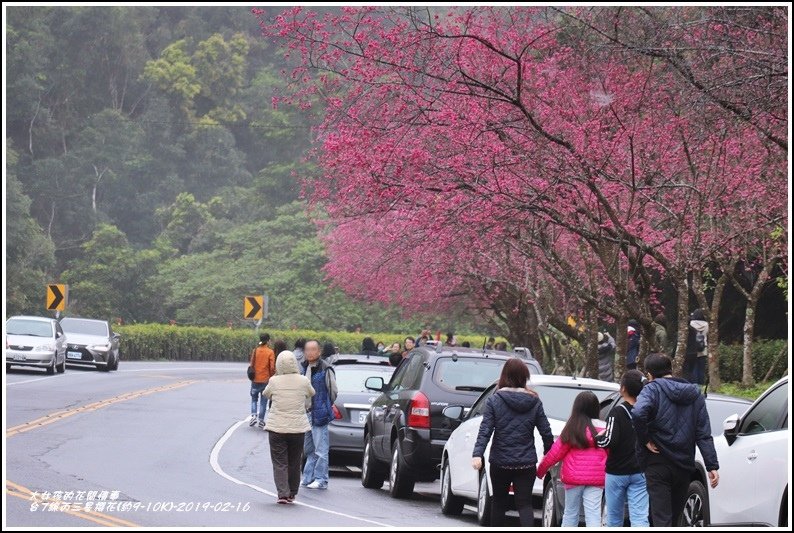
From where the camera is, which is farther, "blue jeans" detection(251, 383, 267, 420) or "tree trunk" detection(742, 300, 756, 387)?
"blue jeans" detection(251, 383, 267, 420)

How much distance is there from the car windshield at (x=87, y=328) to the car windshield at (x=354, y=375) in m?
26.9

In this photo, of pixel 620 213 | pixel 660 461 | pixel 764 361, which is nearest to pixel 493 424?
pixel 660 461

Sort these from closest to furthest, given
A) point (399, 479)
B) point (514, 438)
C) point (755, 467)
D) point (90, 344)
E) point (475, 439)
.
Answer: point (755, 467) < point (514, 438) < point (475, 439) < point (399, 479) < point (90, 344)

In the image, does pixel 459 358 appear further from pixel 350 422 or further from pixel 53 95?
pixel 53 95

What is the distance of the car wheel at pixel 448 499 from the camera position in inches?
589

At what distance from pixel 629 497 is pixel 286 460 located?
533 centimetres

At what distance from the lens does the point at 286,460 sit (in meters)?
15.7

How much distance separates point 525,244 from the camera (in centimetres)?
2378

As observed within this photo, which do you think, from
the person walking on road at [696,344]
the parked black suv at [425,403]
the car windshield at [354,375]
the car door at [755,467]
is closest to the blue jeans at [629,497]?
the car door at [755,467]

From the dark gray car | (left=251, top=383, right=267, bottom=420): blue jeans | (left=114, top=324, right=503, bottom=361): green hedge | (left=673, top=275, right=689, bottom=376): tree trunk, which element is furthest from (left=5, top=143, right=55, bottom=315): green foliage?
(left=673, top=275, right=689, bottom=376): tree trunk

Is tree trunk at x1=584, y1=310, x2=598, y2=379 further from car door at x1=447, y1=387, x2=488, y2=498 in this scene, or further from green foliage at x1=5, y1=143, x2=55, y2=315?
green foliage at x1=5, y1=143, x2=55, y2=315

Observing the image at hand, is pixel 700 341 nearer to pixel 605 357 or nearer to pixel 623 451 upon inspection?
pixel 605 357

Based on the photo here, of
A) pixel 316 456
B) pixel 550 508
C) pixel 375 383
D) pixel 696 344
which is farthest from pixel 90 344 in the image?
pixel 550 508

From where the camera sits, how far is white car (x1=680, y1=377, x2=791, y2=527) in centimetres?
1030
